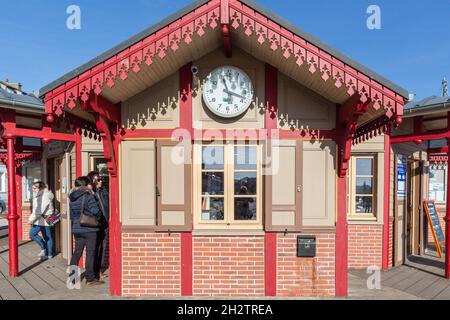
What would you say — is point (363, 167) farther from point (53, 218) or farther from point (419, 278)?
point (53, 218)

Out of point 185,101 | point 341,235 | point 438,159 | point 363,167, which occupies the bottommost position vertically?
point 341,235

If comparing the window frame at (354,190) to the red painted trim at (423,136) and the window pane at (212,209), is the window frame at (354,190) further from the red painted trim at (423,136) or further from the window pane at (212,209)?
the window pane at (212,209)

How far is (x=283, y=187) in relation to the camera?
13.5 ft

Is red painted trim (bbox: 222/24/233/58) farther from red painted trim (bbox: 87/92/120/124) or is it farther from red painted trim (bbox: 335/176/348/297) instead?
red painted trim (bbox: 335/176/348/297)

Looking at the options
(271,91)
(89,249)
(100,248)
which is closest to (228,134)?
(271,91)

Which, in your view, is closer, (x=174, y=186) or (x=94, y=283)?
(x=174, y=186)

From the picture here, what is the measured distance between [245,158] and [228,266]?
158 centimetres

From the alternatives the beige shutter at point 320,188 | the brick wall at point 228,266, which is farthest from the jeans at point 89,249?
the beige shutter at point 320,188

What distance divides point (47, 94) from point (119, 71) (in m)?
0.88

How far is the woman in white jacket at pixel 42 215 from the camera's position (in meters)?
6.10

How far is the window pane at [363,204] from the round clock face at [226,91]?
11.0 ft

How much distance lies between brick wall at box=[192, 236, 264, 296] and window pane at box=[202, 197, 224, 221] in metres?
0.30

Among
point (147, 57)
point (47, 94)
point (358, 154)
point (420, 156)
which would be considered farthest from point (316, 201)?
point (420, 156)
